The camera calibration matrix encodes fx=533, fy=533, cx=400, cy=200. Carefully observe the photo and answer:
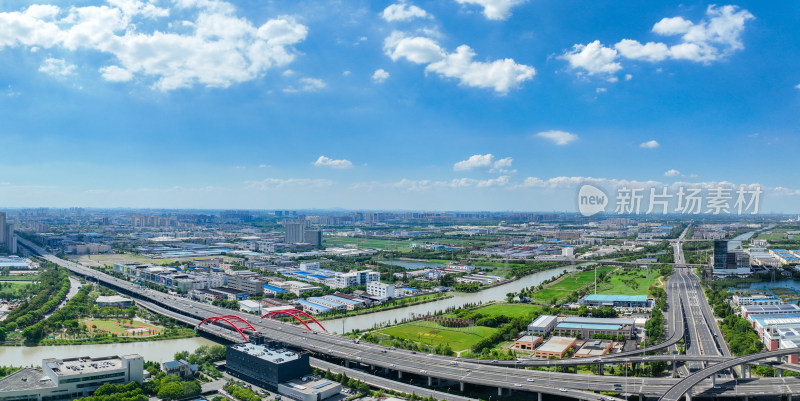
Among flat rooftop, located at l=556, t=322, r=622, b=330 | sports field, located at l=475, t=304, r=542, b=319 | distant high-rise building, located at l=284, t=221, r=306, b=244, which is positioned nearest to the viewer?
flat rooftop, located at l=556, t=322, r=622, b=330

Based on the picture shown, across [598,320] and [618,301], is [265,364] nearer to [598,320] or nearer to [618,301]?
[598,320]

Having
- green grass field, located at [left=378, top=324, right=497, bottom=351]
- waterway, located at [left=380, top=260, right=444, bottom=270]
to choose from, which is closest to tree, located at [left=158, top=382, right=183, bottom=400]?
green grass field, located at [left=378, top=324, right=497, bottom=351]

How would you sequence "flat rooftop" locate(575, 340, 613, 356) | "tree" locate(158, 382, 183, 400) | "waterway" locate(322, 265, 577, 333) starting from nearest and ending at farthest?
1. "tree" locate(158, 382, 183, 400)
2. "flat rooftop" locate(575, 340, 613, 356)
3. "waterway" locate(322, 265, 577, 333)

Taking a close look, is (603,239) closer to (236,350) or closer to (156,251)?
(156,251)

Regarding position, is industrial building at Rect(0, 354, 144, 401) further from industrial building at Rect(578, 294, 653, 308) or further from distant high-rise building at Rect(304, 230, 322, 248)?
distant high-rise building at Rect(304, 230, 322, 248)

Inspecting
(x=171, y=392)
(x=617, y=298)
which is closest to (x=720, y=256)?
(x=617, y=298)

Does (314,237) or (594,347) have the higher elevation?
(314,237)
